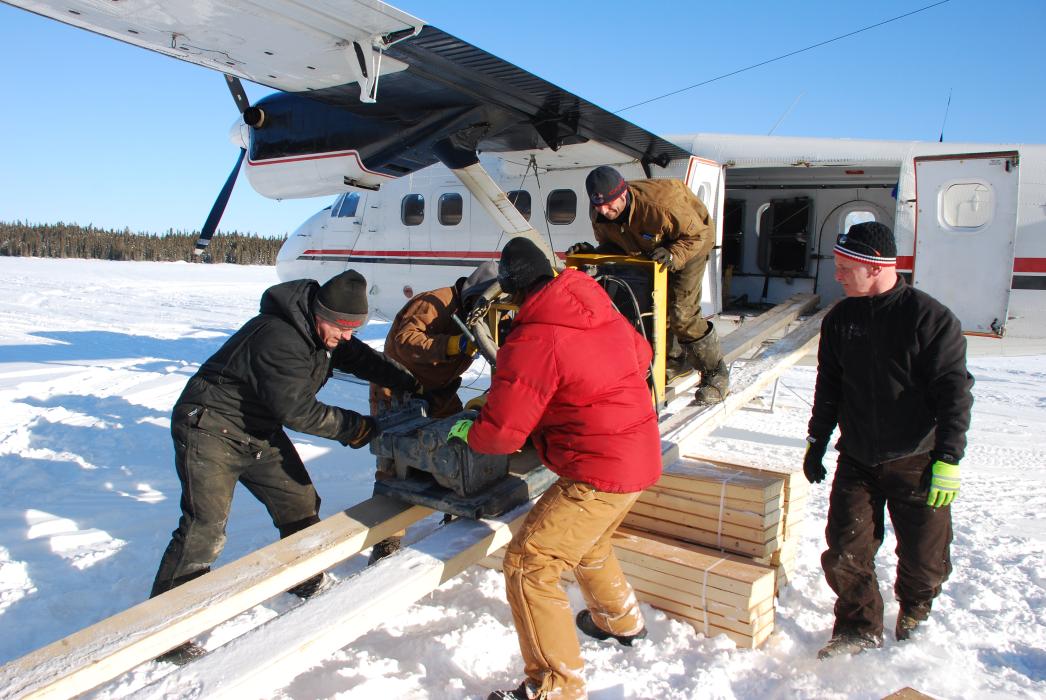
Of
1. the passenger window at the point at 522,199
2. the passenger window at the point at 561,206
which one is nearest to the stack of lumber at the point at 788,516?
the passenger window at the point at 561,206

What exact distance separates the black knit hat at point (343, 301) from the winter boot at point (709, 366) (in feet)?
9.47

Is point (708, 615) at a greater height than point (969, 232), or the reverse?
point (969, 232)

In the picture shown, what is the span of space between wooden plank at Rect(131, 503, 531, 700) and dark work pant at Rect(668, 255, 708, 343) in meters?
2.58

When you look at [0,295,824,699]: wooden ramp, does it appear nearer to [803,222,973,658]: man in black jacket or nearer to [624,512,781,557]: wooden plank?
[624,512,781,557]: wooden plank

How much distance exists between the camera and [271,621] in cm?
254

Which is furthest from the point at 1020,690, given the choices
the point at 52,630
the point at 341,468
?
the point at 341,468

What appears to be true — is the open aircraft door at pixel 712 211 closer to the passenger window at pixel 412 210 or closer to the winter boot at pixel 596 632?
the passenger window at pixel 412 210

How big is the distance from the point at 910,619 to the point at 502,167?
725 centimetres

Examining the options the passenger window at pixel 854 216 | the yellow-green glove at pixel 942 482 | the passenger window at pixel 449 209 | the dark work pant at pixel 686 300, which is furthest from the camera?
the passenger window at pixel 854 216

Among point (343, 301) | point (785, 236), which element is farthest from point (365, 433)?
point (785, 236)

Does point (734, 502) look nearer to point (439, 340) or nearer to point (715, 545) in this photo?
point (715, 545)

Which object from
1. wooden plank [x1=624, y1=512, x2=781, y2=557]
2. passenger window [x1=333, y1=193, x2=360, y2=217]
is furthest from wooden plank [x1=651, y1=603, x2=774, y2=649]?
passenger window [x1=333, y1=193, x2=360, y2=217]

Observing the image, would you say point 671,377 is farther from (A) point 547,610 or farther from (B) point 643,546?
(A) point 547,610

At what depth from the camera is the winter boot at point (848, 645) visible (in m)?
3.36
